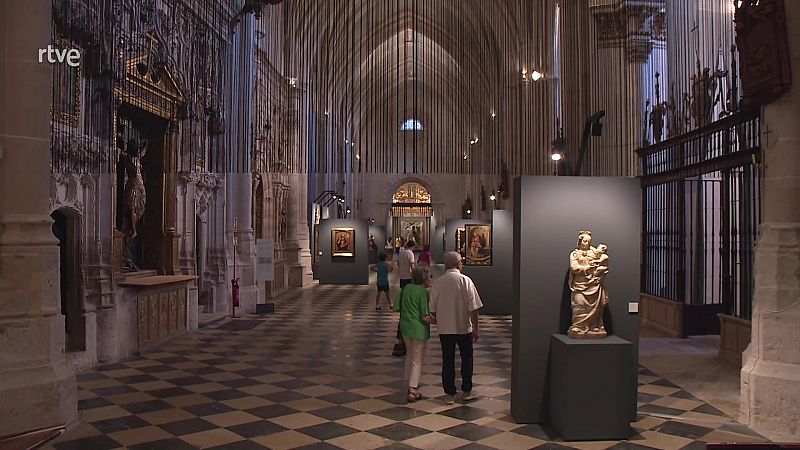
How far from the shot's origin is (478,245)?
50.9 feet

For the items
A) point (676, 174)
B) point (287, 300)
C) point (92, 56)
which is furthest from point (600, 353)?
point (287, 300)

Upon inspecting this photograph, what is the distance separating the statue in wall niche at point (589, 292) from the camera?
5.76 meters

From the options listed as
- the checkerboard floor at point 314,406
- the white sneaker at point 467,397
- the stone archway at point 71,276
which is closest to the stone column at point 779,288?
the checkerboard floor at point 314,406

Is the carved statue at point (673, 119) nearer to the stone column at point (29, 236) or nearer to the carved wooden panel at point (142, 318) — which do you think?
the carved wooden panel at point (142, 318)

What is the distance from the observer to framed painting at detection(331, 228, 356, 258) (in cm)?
2327

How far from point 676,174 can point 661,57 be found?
10.7 feet

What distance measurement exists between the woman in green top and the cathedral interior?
192mm

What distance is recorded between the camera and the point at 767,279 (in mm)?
6121

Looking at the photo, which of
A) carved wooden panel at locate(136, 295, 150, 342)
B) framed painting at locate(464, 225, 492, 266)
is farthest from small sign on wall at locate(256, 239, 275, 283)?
carved wooden panel at locate(136, 295, 150, 342)

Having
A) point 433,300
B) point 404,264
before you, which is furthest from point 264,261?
point 433,300

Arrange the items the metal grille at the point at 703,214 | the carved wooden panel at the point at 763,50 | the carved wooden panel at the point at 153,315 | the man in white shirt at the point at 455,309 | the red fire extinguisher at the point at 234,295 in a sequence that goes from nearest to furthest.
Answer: the carved wooden panel at the point at 763,50 → the man in white shirt at the point at 455,309 → the metal grille at the point at 703,214 → the carved wooden panel at the point at 153,315 → the red fire extinguisher at the point at 234,295

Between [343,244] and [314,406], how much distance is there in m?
16.8

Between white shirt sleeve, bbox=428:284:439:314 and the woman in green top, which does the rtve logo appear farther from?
white shirt sleeve, bbox=428:284:439:314

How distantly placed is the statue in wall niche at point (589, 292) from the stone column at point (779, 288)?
154 cm
